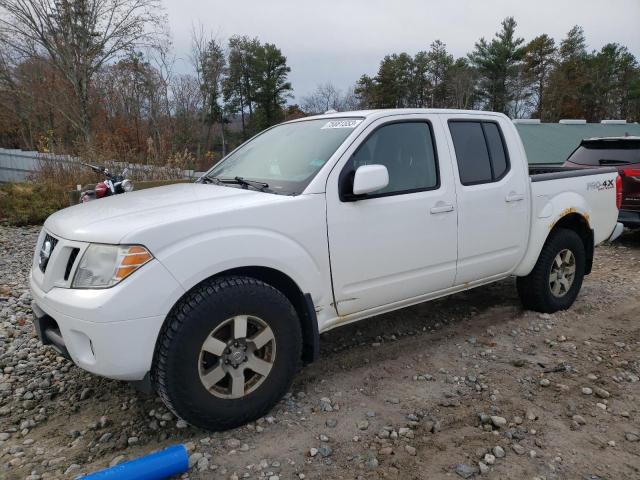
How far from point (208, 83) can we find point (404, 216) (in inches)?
754

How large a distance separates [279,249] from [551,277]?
9.68 ft

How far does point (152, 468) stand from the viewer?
2180mm

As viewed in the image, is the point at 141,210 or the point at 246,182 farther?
the point at 246,182

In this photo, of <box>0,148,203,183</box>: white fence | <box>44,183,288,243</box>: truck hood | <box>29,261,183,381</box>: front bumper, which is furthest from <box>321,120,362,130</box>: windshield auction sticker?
<box>0,148,203,183</box>: white fence

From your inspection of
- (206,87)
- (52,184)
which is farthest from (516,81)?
(52,184)

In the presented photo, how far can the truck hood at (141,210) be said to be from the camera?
2.35m

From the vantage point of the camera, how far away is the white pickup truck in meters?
2.29

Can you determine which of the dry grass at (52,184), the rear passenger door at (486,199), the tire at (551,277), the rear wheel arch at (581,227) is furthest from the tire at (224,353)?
the dry grass at (52,184)

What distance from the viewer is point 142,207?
267 centimetres

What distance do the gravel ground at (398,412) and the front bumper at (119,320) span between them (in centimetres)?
57

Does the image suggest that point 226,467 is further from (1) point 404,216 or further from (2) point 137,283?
(1) point 404,216

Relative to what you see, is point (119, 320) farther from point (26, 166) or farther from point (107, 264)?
point (26, 166)

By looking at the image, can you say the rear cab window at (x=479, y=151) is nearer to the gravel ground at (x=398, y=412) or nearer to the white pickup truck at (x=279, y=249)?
the white pickup truck at (x=279, y=249)

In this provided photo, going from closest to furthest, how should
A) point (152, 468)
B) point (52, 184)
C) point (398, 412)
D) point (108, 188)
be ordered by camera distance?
point (152, 468) → point (398, 412) → point (108, 188) → point (52, 184)
